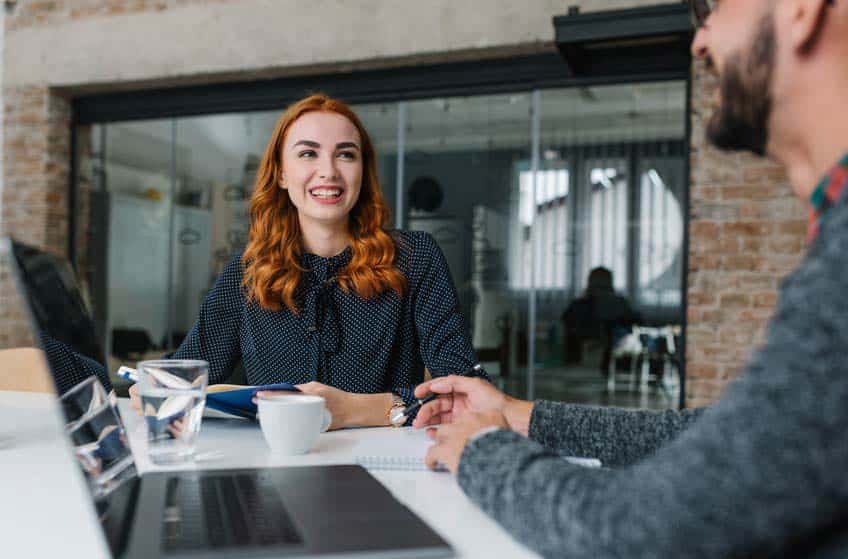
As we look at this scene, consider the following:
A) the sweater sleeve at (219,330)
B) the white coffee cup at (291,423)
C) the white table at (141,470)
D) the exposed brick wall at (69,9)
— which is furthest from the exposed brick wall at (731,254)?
the exposed brick wall at (69,9)

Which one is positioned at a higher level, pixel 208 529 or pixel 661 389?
pixel 208 529

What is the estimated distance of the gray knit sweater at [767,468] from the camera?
0.47m

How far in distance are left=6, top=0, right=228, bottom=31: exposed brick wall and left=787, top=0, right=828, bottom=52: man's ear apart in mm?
4695

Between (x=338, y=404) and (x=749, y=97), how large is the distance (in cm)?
82

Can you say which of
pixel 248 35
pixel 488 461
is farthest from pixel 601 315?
pixel 488 461

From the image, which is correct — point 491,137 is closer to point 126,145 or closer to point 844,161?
point 126,145

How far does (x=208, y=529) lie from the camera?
0.65m

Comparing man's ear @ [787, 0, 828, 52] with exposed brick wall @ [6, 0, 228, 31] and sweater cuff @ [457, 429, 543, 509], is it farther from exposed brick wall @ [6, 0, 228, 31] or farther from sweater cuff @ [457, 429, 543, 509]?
exposed brick wall @ [6, 0, 228, 31]

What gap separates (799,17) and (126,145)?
5.58m

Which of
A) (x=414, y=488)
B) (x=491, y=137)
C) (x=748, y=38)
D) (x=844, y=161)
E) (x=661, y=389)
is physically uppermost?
(x=491, y=137)

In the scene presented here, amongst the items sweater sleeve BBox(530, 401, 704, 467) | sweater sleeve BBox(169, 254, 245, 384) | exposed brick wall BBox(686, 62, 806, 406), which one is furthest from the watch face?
exposed brick wall BBox(686, 62, 806, 406)

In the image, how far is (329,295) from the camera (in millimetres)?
1782

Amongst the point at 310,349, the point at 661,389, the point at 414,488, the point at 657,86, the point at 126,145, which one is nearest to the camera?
the point at 414,488

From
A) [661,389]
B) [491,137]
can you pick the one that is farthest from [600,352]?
[491,137]
